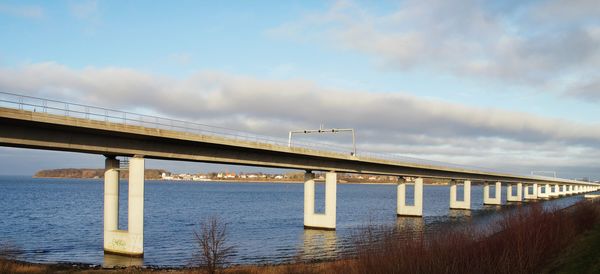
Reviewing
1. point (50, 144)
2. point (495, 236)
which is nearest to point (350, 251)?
point (495, 236)

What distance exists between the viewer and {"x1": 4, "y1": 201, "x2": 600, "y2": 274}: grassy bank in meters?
19.6

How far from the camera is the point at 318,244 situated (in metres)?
45.2

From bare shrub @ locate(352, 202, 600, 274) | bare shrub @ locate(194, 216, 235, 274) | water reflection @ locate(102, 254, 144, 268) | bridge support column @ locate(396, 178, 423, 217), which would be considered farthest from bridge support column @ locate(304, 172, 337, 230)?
bare shrub @ locate(352, 202, 600, 274)

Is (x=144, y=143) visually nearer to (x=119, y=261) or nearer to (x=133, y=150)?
(x=133, y=150)

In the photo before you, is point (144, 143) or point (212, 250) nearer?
point (212, 250)

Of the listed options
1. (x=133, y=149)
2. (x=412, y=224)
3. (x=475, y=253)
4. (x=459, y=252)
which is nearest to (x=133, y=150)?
(x=133, y=149)

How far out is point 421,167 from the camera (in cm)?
8412

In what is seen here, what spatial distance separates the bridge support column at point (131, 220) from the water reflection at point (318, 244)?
11244mm

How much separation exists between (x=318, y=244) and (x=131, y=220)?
1637 centimetres

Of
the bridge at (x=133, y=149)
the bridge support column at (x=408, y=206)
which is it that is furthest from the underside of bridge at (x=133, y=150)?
the bridge support column at (x=408, y=206)

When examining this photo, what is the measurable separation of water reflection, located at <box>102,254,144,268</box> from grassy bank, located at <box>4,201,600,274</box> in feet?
13.6

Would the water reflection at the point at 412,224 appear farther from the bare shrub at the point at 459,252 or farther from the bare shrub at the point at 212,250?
the bare shrub at the point at 212,250

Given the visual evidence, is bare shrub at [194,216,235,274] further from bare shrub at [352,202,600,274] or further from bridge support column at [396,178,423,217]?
bridge support column at [396,178,423,217]

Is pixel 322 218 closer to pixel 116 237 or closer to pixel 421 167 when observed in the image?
pixel 116 237
